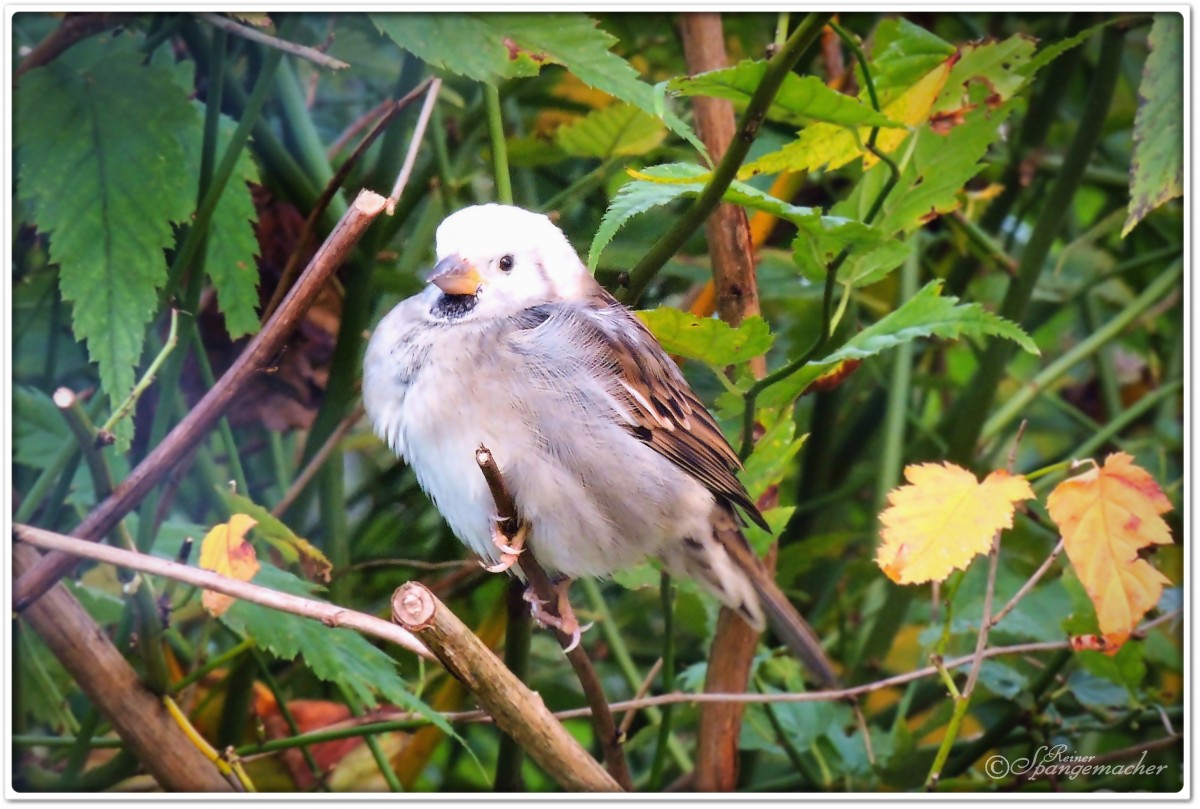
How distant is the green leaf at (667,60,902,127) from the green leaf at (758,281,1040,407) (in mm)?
164

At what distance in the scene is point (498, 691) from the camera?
1036mm

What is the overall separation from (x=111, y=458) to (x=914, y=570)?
2.54 feet

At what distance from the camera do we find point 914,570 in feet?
3.64

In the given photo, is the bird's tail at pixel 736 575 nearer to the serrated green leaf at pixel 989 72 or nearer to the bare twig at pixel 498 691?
the bare twig at pixel 498 691

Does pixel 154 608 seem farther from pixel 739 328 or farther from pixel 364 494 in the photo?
pixel 739 328

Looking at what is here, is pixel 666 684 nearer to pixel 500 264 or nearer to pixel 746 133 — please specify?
pixel 500 264

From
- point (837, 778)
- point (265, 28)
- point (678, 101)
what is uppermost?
point (265, 28)

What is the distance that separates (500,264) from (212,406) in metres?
A: 0.29

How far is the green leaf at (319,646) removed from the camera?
1.21 m

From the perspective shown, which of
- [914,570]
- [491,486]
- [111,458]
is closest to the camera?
[491,486]

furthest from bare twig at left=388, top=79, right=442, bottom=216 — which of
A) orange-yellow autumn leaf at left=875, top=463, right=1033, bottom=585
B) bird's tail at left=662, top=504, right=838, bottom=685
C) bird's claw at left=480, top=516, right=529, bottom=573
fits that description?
orange-yellow autumn leaf at left=875, top=463, right=1033, bottom=585

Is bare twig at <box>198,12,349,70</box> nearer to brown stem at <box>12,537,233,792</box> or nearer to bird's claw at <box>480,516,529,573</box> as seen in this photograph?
bird's claw at <box>480,516,529,573</box>

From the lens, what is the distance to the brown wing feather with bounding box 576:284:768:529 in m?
1.12

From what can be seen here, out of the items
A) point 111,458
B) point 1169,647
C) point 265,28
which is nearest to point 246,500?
point 111,458
